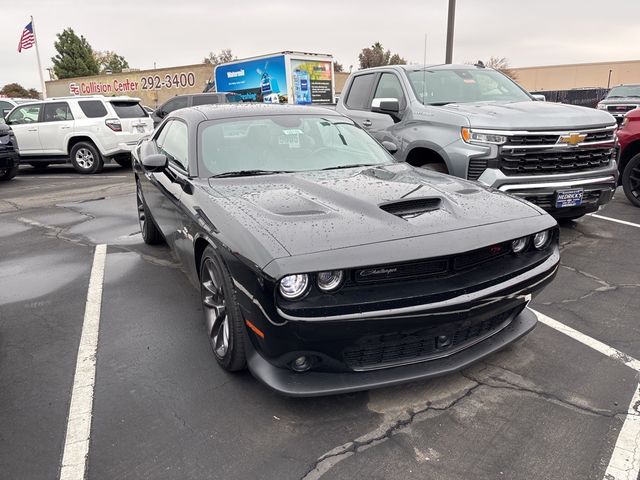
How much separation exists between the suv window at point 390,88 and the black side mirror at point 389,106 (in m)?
0.13

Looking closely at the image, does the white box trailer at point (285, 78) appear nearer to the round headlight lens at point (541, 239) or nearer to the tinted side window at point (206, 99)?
the tinted side window at point (206, 99)

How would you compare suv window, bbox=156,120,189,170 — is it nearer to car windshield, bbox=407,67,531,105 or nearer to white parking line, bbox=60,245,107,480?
white parking line, bbox=60,245,107,480

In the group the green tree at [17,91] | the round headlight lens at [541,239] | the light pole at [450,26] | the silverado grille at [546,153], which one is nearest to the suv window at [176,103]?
the light pole at [450,26]

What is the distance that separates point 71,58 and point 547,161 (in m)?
56.9

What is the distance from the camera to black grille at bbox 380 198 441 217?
2.75 meters

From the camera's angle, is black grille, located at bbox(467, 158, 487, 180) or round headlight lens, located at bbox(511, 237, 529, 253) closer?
round headlight lens, located at bbox(511, 237, 529, 253)

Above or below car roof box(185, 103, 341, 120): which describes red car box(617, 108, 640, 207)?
below

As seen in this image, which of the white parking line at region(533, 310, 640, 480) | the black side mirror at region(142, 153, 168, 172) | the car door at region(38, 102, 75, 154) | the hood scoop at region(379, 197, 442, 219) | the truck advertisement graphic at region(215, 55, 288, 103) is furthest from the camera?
the truck advertisement graphic at region(215, 55, 288, 103)

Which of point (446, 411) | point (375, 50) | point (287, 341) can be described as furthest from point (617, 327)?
point (375, 50)

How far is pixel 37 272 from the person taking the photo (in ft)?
16.8

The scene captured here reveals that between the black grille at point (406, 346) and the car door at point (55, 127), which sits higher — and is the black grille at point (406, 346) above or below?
below

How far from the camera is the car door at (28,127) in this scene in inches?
485

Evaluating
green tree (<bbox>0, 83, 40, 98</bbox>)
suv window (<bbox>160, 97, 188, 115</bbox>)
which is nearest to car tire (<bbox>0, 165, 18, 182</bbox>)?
suv window (<bbox>160, 97, 188, 115</bbox>)

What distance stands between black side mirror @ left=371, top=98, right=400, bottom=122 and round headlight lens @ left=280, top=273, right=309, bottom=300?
4171mm
